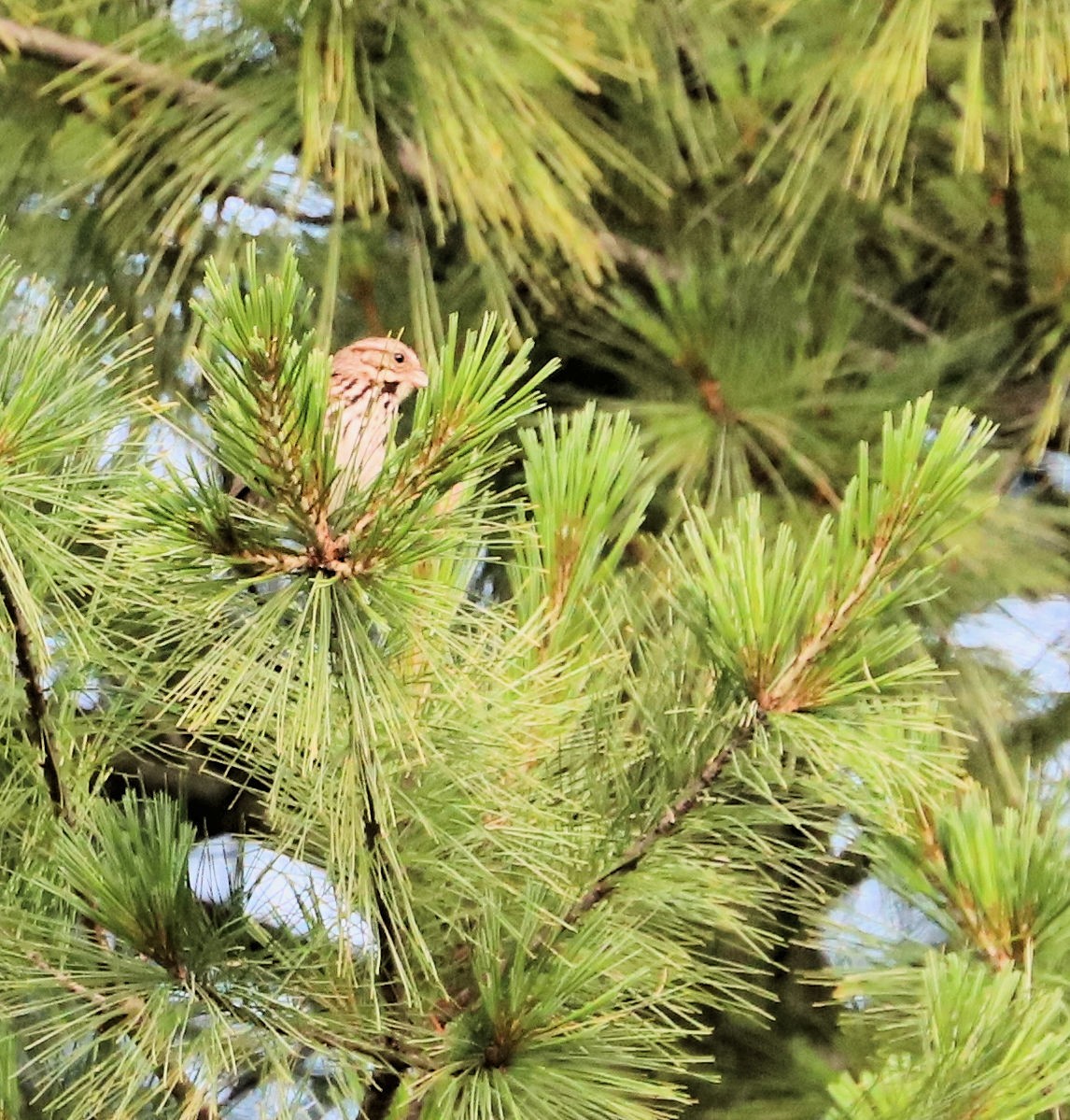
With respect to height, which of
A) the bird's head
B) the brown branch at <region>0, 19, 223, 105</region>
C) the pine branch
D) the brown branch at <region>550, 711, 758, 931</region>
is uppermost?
A: the brown branch at <region>0, 19, 223, 105</region>

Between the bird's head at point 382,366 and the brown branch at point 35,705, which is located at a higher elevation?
the brown branch at point 35,705

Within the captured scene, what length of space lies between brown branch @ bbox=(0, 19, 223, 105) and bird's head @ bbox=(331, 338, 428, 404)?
217 millimetres

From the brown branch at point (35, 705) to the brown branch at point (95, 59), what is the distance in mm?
501

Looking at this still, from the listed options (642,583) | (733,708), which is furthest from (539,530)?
(733,708)

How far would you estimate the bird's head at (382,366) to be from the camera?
1165 millimetres

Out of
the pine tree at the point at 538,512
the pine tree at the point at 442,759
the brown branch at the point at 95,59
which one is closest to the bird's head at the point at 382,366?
the pine tree at the point at 538,512

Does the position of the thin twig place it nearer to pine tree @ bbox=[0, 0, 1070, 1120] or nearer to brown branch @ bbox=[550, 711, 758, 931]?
pine tree @ bbox=[0, 0, 1070, 1120]

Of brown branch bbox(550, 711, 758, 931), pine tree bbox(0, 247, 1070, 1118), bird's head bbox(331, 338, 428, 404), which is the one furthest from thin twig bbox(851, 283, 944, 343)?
brown branch bbox(550, 711, 758, 931)

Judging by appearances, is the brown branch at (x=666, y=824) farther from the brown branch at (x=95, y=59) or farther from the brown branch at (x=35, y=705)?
the brown branch at (x=95, y=59)

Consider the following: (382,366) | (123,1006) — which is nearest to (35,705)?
(123,1006)

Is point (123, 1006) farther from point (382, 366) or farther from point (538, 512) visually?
point (382, 366)

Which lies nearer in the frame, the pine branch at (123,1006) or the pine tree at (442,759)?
the pine tree at (442,759)

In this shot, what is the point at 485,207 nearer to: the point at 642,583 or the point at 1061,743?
the point at 642,583

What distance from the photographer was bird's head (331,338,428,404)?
117 cm
